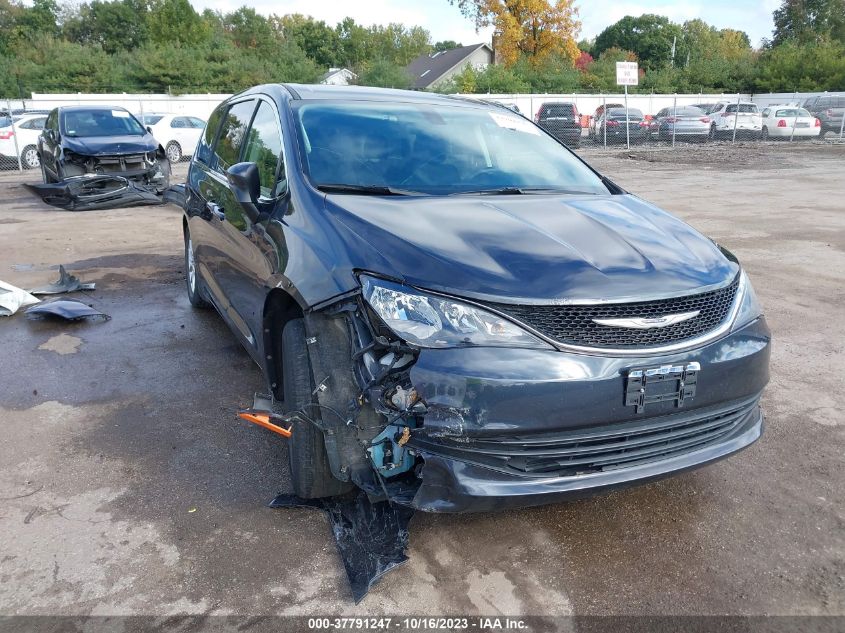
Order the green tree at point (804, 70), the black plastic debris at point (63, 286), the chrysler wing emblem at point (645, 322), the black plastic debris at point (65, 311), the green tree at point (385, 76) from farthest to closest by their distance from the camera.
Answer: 1. the green tree at point (804, 70)
2. the green tree at point (385, 76)
3. the black plastic debris at point (63, 286)
4. the black plastic debris at point (65, 311)
5. the chrysler wing emblem at point (645, 322)

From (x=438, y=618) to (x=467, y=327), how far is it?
3.24 feet

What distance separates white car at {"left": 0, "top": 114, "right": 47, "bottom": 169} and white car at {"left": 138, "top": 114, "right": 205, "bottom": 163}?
305cm

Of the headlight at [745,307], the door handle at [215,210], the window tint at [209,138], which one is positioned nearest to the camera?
the headlight at [745,307]

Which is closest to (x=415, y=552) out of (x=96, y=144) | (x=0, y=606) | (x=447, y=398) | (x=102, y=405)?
(x=447, y=398)

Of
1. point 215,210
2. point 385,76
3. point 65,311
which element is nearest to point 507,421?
point 215,210

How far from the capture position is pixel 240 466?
11.3 ft

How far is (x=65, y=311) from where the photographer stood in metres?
5.75

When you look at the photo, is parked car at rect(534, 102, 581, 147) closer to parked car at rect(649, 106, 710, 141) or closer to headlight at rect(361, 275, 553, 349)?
parked car at rect(649, 106, 710, 141)

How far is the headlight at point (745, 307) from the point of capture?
285 cm

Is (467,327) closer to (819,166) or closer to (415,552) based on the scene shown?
(415,552)

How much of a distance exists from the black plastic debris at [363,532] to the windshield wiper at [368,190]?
4.39 ft

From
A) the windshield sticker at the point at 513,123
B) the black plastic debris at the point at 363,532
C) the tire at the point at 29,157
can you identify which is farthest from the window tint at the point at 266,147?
the tire at the point at 29,157

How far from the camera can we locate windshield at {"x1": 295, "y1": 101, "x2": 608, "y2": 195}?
138 inches

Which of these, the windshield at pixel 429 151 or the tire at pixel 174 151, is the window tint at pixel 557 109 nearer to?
the tire at pixel 174 151
